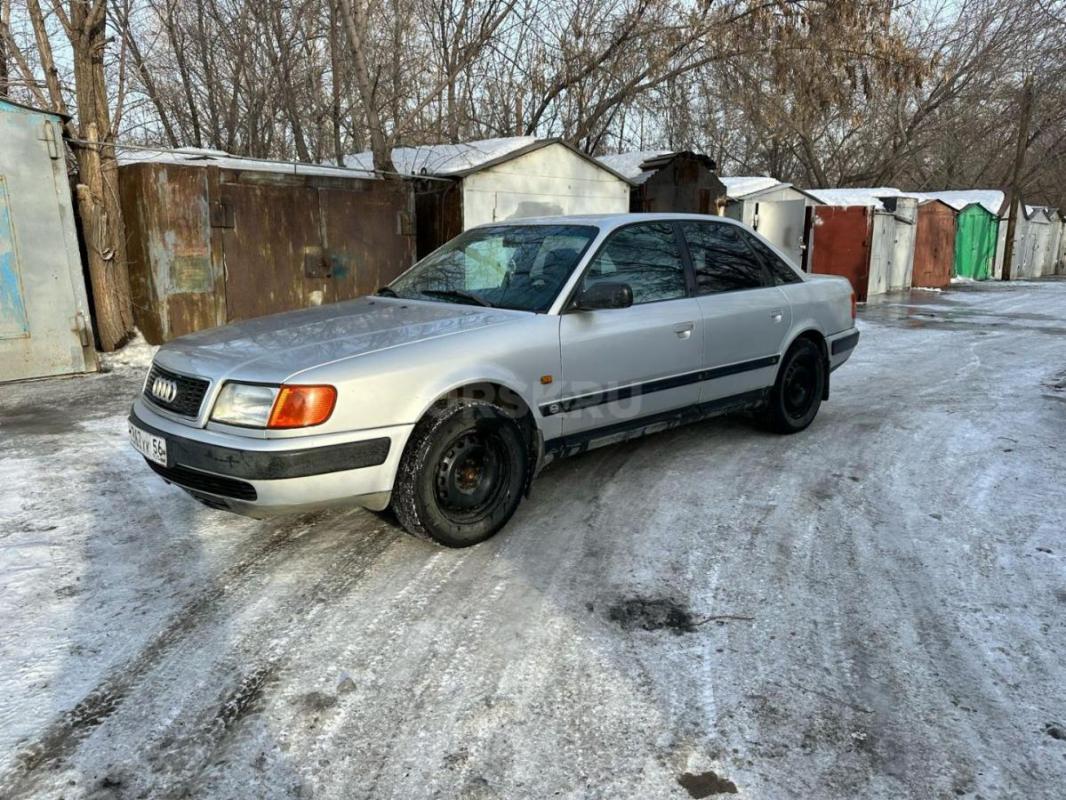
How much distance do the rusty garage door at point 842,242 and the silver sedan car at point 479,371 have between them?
11.6 metres

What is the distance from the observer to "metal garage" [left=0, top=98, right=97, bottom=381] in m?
6.93

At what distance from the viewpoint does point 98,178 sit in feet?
25.4

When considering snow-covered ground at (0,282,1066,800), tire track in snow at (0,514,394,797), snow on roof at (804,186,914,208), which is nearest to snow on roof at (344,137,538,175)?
snow-covered ground at (0,282,1066,800)

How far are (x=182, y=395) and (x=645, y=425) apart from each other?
2421mm

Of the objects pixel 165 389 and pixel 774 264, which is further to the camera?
pixel 774 264

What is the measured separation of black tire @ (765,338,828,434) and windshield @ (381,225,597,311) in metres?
1.95

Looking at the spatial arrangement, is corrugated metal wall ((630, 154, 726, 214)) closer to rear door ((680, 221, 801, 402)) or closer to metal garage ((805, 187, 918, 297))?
metal garage ((805, 187, 918, 297))

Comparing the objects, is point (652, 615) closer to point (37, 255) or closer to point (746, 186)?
point (37, 255)

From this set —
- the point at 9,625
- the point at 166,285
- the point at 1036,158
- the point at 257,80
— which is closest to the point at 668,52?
the point at 257,80

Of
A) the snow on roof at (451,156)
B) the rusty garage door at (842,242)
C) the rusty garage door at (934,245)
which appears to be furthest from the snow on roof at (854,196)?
the snow on roof at (451,156)

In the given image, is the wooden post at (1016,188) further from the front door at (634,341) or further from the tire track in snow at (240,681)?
the tire track in snow at (240,681)

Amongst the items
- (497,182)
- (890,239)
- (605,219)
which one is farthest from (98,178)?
(890,239)

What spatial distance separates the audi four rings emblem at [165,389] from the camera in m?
3.34

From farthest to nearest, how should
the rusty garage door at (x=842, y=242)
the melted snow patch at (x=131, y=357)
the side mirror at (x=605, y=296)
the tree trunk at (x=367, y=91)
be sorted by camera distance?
1. the rusty garage door at (x=842, y=242)
2. the tree trunk at (x=367, y=91)
3. the melted snow patch at (x=131, y=357)
4. the side mirror at (x=605, y=296)
